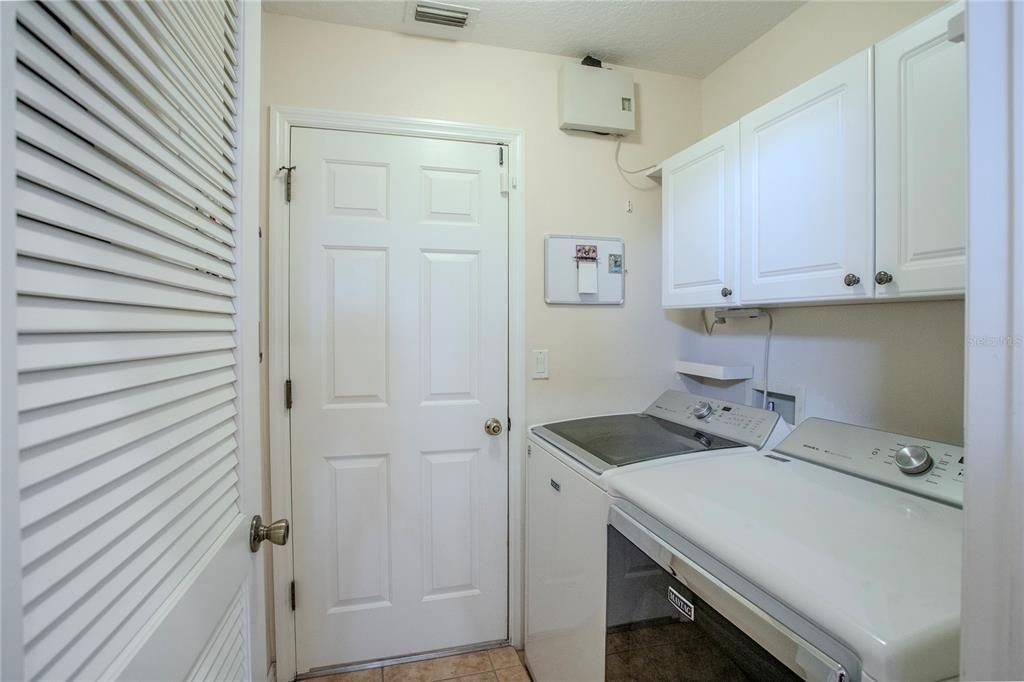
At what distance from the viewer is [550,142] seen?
6.07ft

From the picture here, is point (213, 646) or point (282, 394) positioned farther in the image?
point (282, 394)

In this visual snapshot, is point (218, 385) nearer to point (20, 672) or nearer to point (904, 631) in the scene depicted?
point (20, 672)

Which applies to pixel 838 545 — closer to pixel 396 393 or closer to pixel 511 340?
pixel 511 340

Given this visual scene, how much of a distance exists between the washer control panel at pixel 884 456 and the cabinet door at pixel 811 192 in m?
0.42

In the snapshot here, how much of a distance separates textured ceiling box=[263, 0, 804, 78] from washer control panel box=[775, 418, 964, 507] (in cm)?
152

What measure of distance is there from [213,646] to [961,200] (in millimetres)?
1629

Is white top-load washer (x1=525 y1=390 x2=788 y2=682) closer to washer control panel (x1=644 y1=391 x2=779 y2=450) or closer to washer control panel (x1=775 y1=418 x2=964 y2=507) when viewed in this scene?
washer control panel (x1=644 y1=391 x2=779 y2=450)

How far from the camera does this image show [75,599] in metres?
0.39

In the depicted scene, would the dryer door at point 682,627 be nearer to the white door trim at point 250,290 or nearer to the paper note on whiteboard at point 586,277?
the white door trim at point 250,290

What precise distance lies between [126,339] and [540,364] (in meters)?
1.47

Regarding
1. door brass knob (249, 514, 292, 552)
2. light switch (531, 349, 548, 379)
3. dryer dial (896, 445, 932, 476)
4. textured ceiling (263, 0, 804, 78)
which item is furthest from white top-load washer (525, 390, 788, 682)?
textured ceiling (263, 0, 804, 78)

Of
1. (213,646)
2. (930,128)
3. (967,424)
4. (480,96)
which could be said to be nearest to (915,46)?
(930,128)

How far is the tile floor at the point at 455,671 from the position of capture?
5.41 feet

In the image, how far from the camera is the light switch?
6.03 feet
